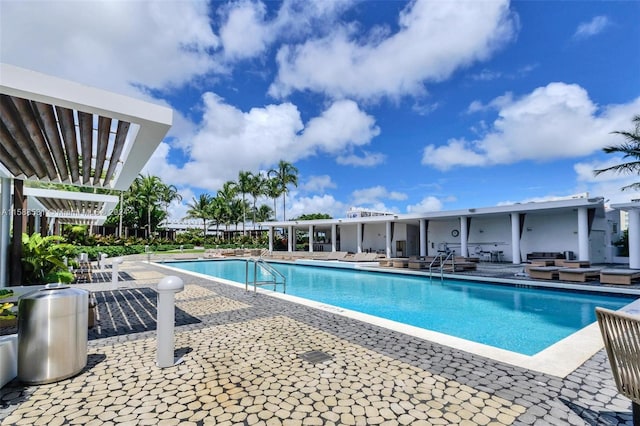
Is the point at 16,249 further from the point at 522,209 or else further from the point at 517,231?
the point at 517,231

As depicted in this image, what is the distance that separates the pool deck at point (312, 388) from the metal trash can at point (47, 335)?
0.14m

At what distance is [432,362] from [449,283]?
10207 mm

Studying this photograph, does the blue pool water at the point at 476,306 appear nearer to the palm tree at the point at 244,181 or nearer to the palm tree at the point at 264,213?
the palm tree at the point at 244,181

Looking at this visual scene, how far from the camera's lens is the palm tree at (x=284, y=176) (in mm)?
38969

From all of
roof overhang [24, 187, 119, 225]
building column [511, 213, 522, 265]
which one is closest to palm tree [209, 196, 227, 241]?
roof overhang [24, 187, 119, 225]

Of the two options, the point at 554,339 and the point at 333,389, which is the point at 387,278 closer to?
the point at 554,339

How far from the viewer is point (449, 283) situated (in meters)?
13.0

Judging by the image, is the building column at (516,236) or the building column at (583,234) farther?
the building column at (516,236)

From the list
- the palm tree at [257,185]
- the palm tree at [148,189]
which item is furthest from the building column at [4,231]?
the palm tree at [257,185]

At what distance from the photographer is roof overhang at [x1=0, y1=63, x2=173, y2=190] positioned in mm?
3467

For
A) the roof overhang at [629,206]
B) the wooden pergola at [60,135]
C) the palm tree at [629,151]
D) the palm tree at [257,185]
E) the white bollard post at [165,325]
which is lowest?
the white bollard post at [165,325]

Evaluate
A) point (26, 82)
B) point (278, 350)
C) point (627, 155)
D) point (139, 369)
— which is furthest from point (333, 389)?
point (627, 155)

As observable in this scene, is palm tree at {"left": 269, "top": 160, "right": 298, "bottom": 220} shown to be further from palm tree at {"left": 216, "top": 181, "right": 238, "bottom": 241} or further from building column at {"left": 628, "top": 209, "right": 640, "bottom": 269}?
building column at {"left": 628, "top": 209, "right": 640, "bottom": 269}

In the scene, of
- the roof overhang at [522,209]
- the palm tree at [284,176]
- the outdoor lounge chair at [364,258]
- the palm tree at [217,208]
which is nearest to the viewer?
the roof overhang at [522,209]
